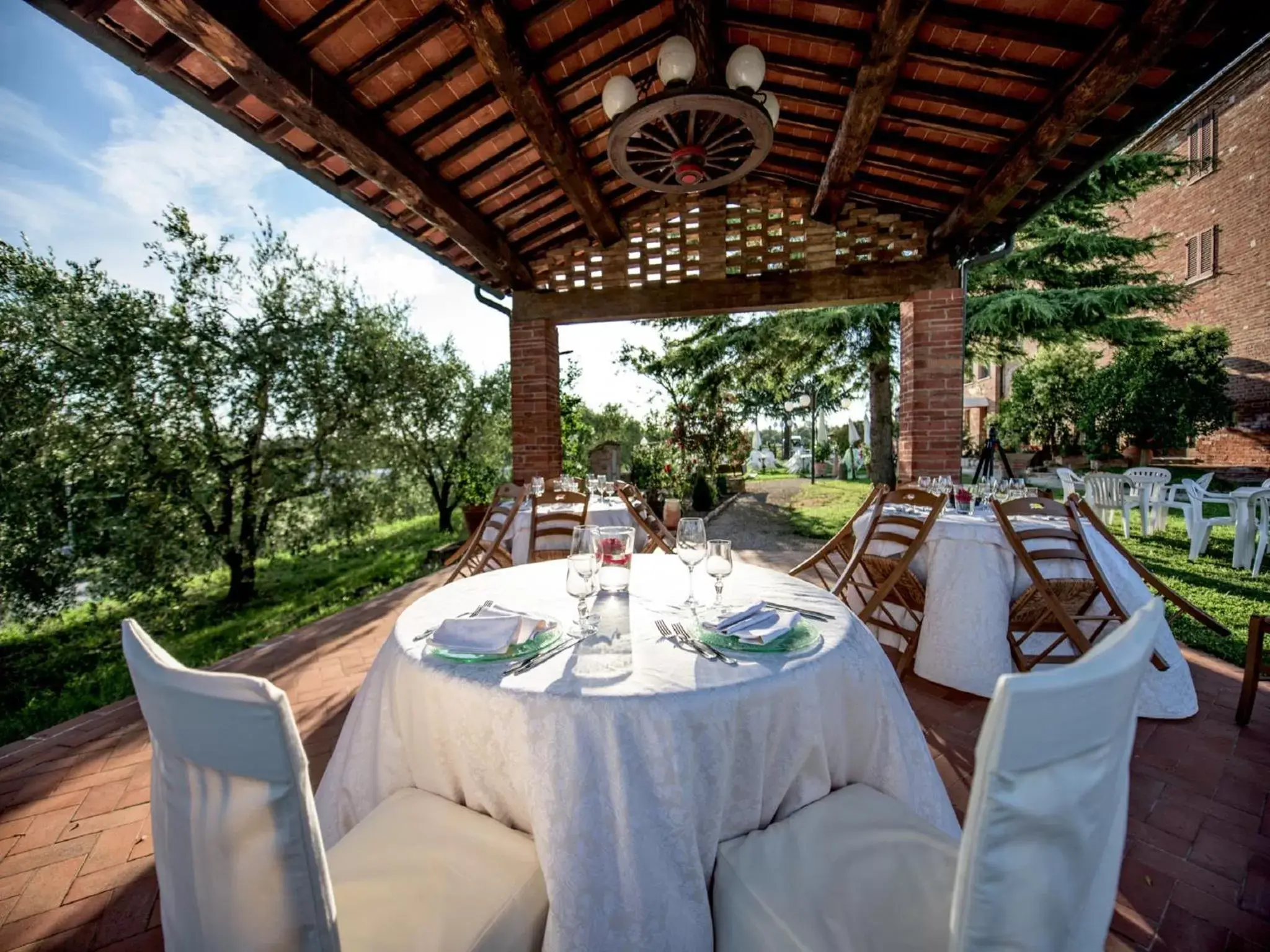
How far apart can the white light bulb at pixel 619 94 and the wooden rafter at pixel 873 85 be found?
1.18 metres

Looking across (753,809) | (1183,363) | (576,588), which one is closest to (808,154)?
(576,588)

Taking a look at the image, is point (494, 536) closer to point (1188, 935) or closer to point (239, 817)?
point (239, 817)

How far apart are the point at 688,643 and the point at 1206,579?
5697 millimetres

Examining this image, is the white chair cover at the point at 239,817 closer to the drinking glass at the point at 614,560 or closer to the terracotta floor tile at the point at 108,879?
the drinking glass at the point at 614,560

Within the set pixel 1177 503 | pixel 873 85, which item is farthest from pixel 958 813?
pixel 1177 503

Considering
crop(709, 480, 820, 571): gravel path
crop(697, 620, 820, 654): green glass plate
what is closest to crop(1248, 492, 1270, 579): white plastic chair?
crop(709, 480, 820, 571): gravel path

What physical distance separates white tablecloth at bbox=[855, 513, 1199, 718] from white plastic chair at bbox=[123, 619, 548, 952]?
2.52 metres

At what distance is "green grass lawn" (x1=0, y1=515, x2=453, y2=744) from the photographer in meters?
3.58

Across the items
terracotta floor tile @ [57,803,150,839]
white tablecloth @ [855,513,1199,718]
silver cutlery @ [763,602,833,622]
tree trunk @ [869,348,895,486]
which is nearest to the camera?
silver cutlery @ [763,602,833,622]

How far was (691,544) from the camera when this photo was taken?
1.44m

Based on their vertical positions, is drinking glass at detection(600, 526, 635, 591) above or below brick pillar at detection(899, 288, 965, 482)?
below

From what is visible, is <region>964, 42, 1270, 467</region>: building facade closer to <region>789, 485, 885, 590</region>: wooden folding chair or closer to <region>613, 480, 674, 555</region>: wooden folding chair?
<region>789, 485, 885, 590</region>: wooden folding chair

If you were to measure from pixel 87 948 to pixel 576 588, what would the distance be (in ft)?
5.44

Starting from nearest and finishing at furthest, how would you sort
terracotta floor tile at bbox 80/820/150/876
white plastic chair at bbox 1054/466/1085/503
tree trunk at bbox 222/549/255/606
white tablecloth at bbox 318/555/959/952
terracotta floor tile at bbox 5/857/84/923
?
white tablecloth at bbox 318/555/959/952 < terracotta floor tile at bbox 5/857/84/923 < terracotta floor tile at bbox 80/820/150/876 < tree trunk at bbox 222/549/255/606 < white plastic chair at bbox 1054/466/1085/503
